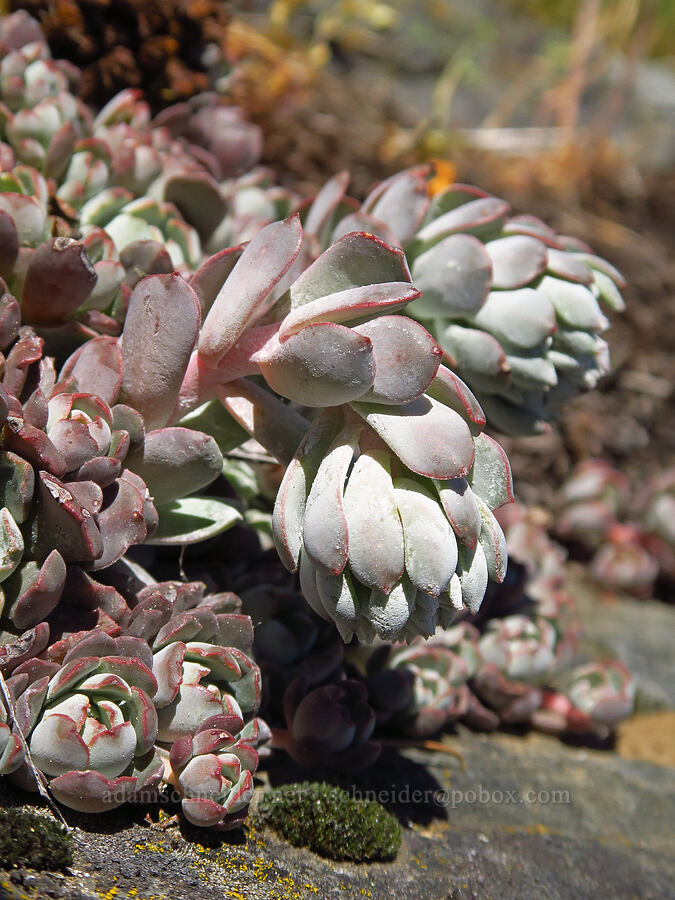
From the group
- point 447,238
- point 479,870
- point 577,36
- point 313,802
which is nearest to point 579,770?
point 479,870

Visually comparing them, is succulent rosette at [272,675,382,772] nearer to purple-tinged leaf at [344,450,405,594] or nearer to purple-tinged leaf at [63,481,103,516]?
purple-tinged leaf at [344,450,405,594]

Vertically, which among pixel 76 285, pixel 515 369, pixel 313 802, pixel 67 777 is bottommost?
pixel 313 802

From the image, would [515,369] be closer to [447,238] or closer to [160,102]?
[447,238]

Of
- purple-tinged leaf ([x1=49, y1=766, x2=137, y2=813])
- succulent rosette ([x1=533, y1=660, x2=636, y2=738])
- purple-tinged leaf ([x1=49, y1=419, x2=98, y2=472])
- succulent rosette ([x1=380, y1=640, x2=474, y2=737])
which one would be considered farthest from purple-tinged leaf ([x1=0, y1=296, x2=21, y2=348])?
succulent rosette ([x1=533, y1=660, x2=636, y2=738])

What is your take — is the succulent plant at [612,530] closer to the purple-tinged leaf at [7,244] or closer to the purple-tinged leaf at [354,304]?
the purple-tinged leaf at [354,304]

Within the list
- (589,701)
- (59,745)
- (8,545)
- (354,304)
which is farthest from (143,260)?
(589,701)

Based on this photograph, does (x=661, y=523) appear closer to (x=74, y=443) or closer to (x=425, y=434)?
(x=425, y=434)
